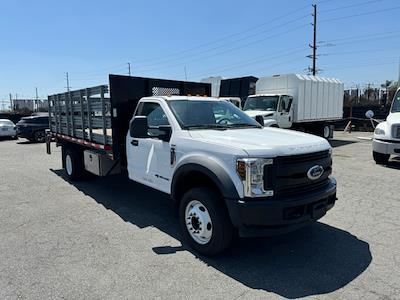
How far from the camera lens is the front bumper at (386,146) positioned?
960cm

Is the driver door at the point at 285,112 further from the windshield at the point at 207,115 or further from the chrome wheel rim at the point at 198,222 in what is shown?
the chrome wheel rim at the point at 198,222

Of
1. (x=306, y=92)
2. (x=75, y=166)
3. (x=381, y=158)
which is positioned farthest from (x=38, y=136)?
(x=381, y=158)

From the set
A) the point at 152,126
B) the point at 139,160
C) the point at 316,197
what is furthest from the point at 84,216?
the point at 316,197

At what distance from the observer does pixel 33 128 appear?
2036 cm

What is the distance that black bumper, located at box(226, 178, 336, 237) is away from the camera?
3.66m

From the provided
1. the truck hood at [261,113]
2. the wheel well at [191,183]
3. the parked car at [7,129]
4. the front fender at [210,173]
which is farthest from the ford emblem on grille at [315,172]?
the parked car at [7,129]

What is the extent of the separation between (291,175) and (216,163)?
0.85 meters

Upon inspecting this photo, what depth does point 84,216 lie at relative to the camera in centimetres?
592

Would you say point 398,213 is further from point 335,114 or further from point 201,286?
point 335,114

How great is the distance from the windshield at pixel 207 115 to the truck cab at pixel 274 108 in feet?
29.6

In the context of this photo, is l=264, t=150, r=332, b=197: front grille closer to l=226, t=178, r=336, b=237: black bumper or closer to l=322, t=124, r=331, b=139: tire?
l=226, t=178, r=336, b=237: black bumper

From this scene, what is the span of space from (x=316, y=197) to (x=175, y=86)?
4.34m

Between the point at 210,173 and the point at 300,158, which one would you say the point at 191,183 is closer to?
the point at 210,173

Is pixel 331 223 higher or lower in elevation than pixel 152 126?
lower
